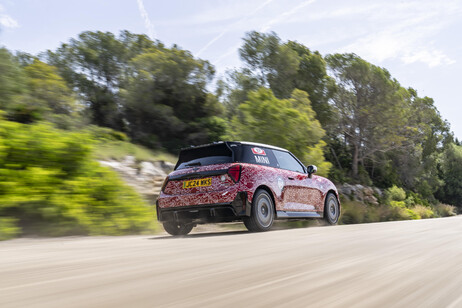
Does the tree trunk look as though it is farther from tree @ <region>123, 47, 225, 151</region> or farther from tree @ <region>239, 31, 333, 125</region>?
tree @ <region>123, 47, 225, 151</region>

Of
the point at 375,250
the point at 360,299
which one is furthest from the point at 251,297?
the point at 375,250

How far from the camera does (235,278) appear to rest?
2.32 meters

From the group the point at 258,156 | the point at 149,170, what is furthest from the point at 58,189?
the point at 149,170

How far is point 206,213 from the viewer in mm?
7047

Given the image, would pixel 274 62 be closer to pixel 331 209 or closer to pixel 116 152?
pixel 116 152

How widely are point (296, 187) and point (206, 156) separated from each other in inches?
81.1

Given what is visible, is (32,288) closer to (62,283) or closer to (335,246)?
(62,283)

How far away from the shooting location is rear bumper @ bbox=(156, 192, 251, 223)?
6.91m

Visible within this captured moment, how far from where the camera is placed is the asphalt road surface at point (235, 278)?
180 cm

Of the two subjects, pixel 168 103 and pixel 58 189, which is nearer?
pixel 58 189

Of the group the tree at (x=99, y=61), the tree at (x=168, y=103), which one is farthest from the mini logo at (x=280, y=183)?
the tree at (x=99, y=61)

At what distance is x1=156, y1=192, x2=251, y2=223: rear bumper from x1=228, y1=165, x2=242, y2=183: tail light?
26cm

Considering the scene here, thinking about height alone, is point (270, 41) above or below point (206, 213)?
above

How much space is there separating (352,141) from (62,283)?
111 ft
